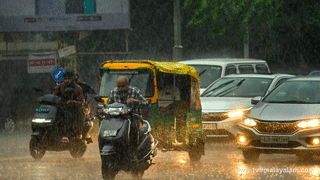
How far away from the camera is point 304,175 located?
9961 millimetres

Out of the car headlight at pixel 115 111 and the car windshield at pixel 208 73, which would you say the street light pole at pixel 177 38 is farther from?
the car headlight at pixel 115 111

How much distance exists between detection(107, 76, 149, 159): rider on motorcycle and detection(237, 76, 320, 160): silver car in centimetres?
242

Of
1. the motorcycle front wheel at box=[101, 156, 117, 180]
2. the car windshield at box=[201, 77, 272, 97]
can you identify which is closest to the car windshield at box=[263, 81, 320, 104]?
the car windshield at box=[201, 77, 272, 97]

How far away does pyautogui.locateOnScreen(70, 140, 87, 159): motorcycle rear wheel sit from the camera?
1241cm

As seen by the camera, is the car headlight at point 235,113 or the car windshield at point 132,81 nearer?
the car windshield at point 132,81

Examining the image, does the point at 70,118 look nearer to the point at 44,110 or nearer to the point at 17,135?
the point at 44,110

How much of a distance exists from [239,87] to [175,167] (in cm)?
493

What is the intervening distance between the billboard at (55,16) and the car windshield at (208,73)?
335 inches

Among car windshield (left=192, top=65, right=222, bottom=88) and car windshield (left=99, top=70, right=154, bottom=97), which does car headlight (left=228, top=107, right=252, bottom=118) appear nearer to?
car windshield (left=99, top=70, right=154, bottom=97)

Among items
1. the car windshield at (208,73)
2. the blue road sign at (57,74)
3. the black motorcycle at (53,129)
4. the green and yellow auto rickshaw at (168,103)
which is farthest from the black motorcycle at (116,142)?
the blue road sign at (57,74)

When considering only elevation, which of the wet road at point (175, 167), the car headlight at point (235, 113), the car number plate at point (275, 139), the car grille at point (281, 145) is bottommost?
the wet road at point (175, 167)

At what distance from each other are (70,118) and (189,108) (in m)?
2.26

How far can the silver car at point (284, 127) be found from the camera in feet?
35.7

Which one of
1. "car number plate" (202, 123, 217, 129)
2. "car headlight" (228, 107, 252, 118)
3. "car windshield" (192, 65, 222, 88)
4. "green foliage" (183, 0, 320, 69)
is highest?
"green foliage" (183, 0, 320, 69)
